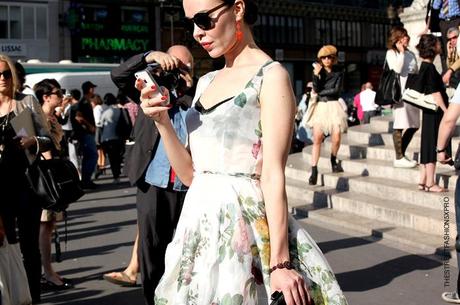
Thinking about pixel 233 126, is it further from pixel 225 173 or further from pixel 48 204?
pixel 48 204

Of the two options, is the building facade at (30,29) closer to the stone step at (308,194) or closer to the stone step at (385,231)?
the stone step at (308,194)

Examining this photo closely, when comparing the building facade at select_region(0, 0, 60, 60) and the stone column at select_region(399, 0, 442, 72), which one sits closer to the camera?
the stone column at select_region(399, 0, 442, 72)

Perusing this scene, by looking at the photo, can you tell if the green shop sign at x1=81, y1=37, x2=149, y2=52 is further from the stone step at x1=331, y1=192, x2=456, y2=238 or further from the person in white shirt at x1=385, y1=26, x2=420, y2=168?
the stone step at x1=331, y1=192, x2=456, y2=238

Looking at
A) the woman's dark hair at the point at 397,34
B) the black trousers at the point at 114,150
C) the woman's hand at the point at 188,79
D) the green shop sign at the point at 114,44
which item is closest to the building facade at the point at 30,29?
the green shop sign at the point at 114,44

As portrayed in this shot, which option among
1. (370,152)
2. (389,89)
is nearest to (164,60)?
(389,89)

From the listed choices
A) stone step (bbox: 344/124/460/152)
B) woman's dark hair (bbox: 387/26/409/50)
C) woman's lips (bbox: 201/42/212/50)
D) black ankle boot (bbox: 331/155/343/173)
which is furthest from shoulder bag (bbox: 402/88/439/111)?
woman's lips (bbox: 201/42/212/50)

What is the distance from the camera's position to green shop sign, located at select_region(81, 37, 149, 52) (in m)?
38.7

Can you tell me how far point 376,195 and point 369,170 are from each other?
95 cm

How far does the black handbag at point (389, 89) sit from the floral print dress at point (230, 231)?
24.3ft

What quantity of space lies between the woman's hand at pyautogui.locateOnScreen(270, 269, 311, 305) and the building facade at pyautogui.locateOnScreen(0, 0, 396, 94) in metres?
22.9

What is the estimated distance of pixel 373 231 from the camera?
26.5 feet

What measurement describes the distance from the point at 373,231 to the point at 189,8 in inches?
221

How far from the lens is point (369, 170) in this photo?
33.3 ft

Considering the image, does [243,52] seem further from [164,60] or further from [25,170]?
[25,170]
